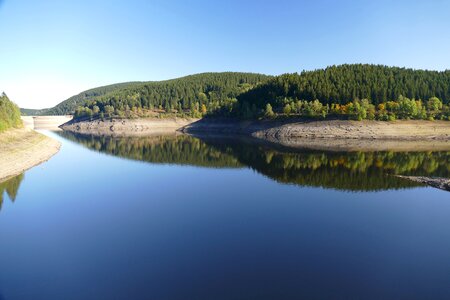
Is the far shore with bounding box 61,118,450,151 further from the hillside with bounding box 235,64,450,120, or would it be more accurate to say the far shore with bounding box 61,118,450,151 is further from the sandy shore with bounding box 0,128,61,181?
the sandy shore with bounding box 0,128,61,181

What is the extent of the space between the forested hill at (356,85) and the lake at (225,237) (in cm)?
7144

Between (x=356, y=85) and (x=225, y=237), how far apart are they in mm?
110070

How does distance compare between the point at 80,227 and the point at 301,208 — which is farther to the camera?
the point at 301,208

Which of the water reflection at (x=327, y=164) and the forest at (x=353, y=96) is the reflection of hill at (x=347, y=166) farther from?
the forest at (x=353, y=96)

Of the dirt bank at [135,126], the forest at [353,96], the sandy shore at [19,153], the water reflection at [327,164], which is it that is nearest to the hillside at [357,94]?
the forest at [353,96]

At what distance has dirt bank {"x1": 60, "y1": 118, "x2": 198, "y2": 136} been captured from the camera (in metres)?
164

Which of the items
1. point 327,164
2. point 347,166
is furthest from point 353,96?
point 347,166

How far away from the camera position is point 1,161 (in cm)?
4931

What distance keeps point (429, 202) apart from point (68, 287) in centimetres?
3469

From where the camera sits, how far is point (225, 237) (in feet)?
81.5

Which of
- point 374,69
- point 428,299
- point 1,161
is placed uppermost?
point 374,69

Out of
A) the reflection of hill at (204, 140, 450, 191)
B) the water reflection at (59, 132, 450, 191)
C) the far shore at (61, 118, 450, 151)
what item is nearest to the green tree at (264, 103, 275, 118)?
the far shore at (61, 118, 450, 151)

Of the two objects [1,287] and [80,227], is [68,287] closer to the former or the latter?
[1,287]

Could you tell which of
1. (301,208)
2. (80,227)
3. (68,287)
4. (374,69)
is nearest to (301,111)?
(374,69)
